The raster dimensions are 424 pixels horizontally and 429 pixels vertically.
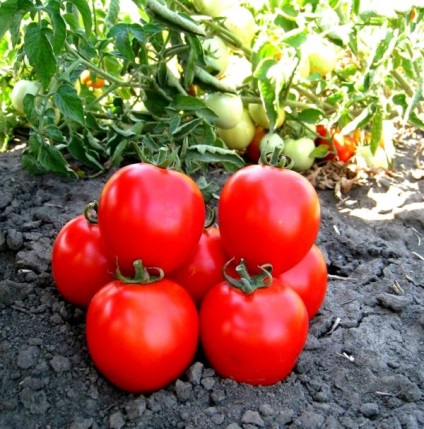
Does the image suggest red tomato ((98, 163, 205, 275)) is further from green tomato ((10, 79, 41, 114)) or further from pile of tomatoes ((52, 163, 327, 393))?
green tomato ((10, 79, 41, 114))

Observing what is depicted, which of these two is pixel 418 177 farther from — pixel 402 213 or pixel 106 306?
Result: pixel 106 306

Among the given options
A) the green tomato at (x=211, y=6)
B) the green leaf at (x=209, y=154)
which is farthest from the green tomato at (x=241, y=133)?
the green leaf at (x=209, y=154)

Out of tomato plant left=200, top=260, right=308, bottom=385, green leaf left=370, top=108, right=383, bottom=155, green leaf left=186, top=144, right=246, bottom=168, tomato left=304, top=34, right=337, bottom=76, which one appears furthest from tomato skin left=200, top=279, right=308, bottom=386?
tomato left=304, top=34, right=337, bottom=76

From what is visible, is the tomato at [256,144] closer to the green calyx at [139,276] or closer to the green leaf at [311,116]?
the green leaf at [311,116]

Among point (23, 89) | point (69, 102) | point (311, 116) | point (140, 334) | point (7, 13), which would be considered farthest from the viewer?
point (311, 116)

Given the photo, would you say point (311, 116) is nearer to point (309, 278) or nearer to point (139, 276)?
point (309, 278)

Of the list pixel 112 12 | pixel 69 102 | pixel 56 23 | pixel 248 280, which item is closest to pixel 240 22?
pixel 112 12

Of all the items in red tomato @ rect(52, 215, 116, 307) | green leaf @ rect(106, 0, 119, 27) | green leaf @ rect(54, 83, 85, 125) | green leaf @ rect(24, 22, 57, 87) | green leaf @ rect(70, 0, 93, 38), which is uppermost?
green leaf @ rect(70, 0, 93, 38)
